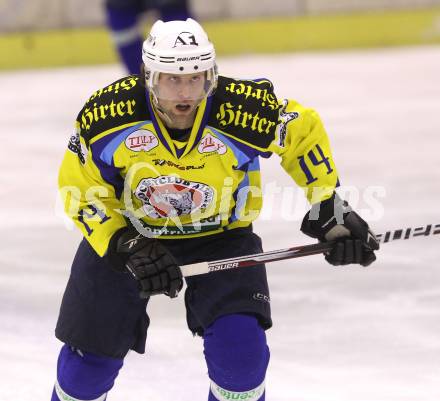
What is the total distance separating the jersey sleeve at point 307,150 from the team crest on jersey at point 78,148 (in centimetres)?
42

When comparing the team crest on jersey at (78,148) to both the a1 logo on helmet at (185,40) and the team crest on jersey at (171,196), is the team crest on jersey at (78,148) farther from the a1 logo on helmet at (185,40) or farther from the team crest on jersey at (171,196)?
the a1 logo on helmet at (185,40)

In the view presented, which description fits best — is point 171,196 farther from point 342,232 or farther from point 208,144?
point 342,232

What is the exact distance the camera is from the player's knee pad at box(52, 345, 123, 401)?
2.30 meters

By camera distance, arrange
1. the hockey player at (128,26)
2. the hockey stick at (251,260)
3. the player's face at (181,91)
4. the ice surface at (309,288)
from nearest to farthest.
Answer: the player's face at (181,91) → the hockey stick at (251,260) → the ice surface at (309,288) → the hockey player at (128,26)

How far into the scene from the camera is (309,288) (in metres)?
3.41

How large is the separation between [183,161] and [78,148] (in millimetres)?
237

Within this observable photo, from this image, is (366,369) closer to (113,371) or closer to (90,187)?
(113,371)

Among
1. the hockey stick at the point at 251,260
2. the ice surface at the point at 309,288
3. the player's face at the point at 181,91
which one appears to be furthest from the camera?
the ice surface at the point at 309,288

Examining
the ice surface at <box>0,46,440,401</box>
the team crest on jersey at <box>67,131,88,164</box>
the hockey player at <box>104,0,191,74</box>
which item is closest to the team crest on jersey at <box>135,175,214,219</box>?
the team crest on jersey at <box>67,131,88,164</box>

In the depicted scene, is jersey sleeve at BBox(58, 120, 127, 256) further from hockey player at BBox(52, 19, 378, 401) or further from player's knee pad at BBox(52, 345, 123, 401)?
player's knee pad at BBox(52, 345, 123, 401)

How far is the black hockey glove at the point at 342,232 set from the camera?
2.31 metres

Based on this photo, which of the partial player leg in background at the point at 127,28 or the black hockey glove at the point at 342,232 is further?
the partial player leg in background at the point at 127,28

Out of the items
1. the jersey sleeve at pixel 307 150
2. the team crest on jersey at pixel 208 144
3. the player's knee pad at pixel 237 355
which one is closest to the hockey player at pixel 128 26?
the jersey sleeve at pixel 307 150

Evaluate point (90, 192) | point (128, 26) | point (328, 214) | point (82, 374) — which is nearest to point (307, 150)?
point (328, 214)
